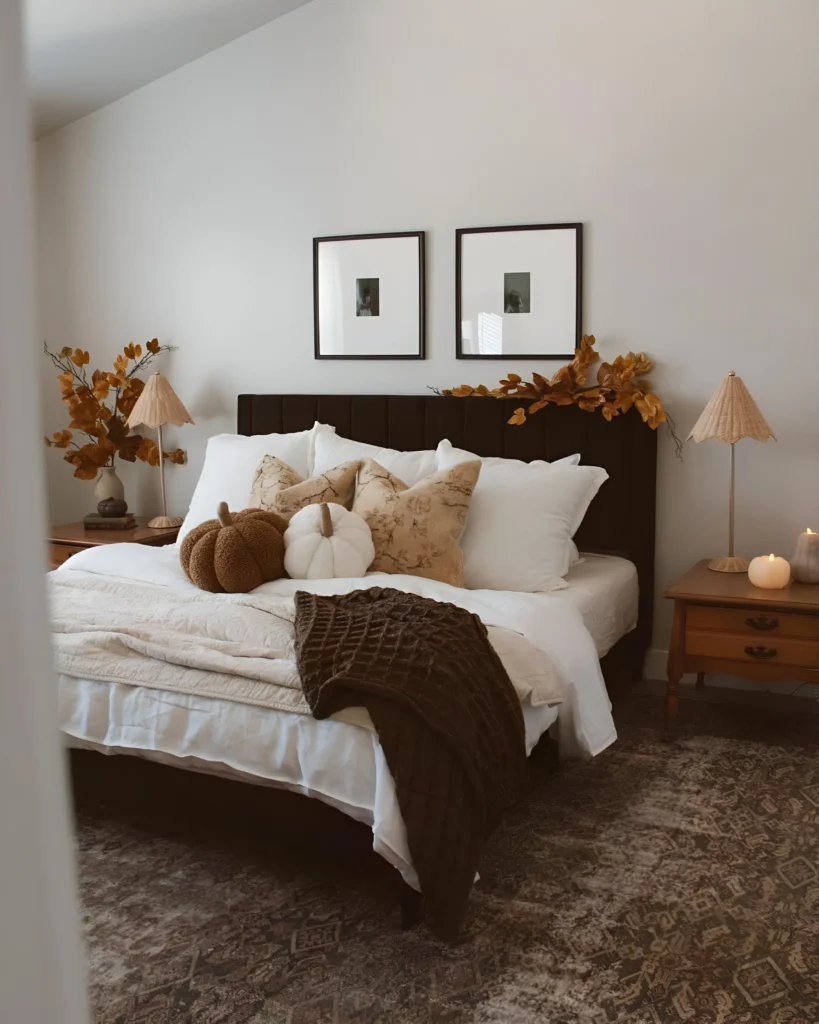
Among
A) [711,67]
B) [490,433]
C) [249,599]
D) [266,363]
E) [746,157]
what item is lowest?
[249,599]

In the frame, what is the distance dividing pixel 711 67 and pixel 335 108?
1.56 metres

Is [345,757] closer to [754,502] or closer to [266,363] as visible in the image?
[754,502]

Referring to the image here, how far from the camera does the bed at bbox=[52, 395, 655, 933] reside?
211 centimetres

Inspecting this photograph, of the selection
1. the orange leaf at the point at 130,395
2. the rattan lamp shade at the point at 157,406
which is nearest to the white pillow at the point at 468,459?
the rattan lamp shade at the point at 157,406

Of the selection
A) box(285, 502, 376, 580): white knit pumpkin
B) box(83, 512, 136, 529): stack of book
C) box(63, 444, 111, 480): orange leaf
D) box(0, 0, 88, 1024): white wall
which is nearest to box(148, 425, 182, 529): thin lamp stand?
box(83, 512, 136, 529): stack of book

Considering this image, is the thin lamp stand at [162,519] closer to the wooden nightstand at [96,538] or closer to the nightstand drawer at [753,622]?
the wooden nightstand at [96,538]

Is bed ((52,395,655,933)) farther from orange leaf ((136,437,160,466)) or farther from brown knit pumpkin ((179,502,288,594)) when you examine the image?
orange leaf ((136,437,160,466))

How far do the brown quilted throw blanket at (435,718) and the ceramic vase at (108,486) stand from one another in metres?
2.49

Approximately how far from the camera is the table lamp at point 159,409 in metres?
4.34

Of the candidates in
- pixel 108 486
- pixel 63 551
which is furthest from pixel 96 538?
pixel 108 486

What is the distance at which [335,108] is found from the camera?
420 centimetres

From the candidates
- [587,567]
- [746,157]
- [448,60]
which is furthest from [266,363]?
[746,157]

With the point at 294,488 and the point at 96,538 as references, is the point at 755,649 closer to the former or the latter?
the point at 294,488

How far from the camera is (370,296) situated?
425 cm
